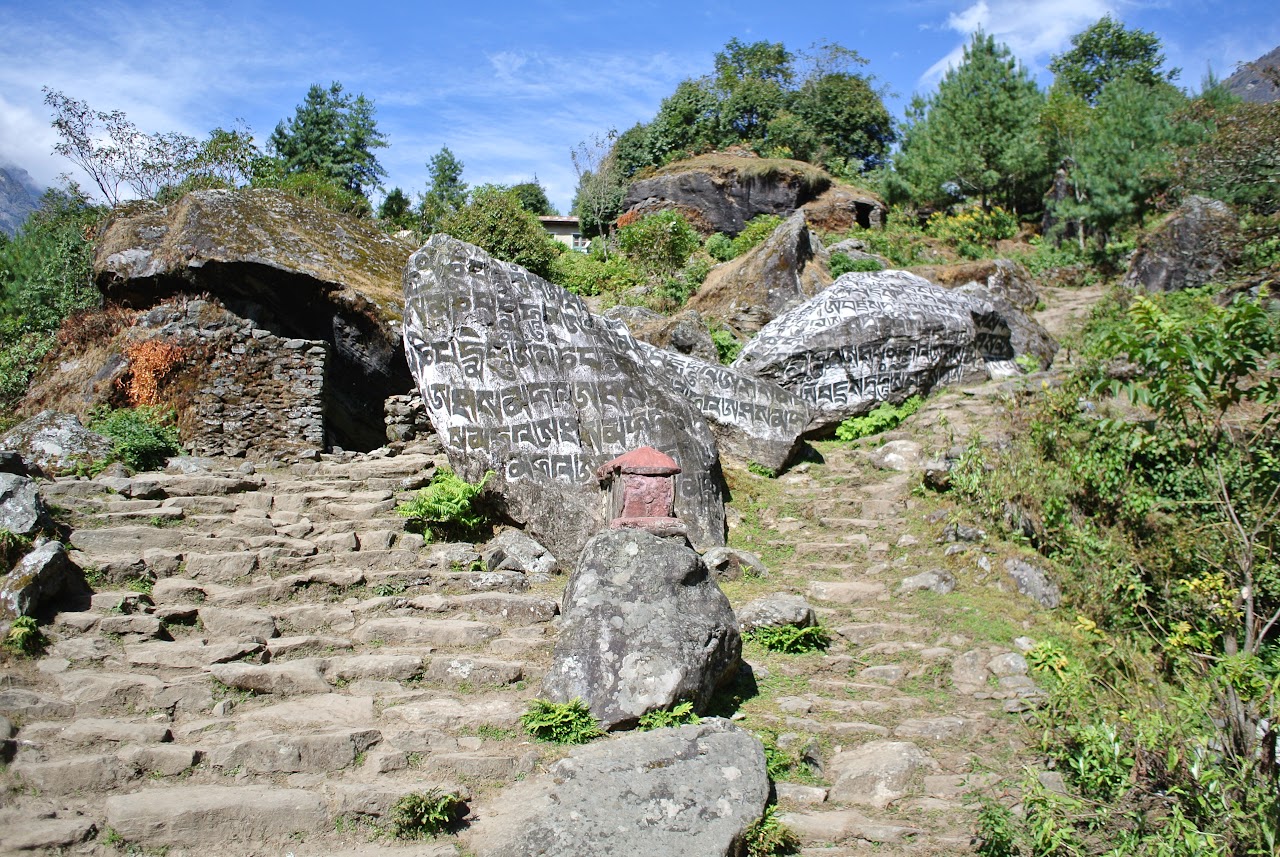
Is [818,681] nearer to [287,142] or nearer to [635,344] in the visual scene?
[635,344]

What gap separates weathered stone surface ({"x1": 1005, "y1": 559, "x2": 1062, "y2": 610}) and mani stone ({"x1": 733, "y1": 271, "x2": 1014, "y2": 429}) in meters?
4.18

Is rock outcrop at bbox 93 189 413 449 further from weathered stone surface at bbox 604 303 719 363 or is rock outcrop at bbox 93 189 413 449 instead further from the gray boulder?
the gray boulder

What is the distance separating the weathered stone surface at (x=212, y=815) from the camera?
3830mm

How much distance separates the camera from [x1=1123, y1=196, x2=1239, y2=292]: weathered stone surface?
642 inches

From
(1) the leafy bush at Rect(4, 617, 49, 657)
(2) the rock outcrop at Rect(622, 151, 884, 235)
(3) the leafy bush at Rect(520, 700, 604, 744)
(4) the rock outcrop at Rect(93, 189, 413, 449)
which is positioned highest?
(2) the rock outcrop at Rect(622, 151, 884, 235)

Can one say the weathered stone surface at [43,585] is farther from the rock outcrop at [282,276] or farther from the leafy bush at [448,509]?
the rock outcrop at [282,276]

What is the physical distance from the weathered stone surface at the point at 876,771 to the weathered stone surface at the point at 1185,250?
1488cm

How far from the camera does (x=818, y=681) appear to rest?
6.14 meters

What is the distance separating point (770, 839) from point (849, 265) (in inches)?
601

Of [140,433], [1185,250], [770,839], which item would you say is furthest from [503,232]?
[770,839]

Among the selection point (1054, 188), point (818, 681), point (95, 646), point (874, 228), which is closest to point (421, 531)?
point (95, 646)

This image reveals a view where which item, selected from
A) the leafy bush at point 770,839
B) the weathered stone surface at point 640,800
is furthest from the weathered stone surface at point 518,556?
the leafy bush at point 770,839

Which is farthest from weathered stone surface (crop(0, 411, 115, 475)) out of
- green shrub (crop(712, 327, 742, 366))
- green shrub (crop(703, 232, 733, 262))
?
green shrub (crop(703, 232, 733, 262))

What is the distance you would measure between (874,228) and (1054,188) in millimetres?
4754
